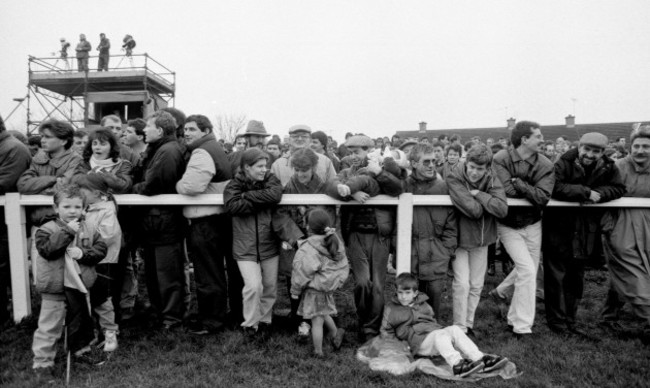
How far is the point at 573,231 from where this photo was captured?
4.85 m

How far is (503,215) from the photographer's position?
14.8ft

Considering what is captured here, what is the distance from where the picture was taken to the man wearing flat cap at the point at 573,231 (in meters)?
4.80

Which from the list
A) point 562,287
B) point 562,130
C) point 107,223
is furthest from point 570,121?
point 107,223

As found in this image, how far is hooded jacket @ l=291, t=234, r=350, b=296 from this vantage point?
4.12 metres

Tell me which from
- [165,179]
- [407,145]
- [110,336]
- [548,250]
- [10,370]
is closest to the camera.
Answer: [10,370]

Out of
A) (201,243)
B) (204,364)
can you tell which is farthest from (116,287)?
(204,364)

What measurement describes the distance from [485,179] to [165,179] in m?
3.36

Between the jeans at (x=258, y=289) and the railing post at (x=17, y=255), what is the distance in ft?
7.92

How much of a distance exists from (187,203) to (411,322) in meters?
2.55

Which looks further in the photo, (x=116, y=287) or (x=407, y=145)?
(x=407, y=145)

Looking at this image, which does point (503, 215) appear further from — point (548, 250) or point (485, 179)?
point (548, 250)

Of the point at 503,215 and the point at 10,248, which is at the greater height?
the point at 503,215

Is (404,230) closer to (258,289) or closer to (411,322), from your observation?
(411,322)

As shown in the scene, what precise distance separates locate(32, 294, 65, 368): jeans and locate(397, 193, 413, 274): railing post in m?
3.26
